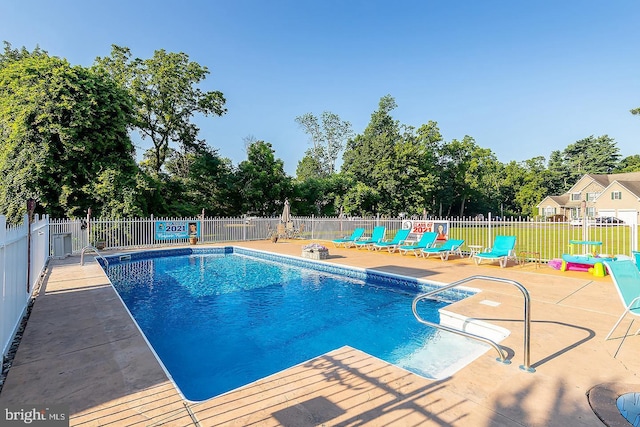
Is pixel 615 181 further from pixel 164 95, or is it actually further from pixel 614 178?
pixel 164 95

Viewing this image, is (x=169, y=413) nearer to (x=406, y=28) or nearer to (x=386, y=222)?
(x=386, y=222)

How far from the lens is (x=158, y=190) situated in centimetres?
1997

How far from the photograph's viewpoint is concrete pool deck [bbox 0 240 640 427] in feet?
8.48

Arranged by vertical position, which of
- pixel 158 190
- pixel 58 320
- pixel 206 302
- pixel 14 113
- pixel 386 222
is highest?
pixel 14 113

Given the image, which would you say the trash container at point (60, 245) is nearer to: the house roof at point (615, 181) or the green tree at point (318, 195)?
the green tree at point (318, 195)

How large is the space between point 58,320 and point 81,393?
2820 millimetres

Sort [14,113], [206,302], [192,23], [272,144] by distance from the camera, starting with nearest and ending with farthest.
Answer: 1. [206,302]
2. [192,23]
3. [14,113]
4. [272,144]

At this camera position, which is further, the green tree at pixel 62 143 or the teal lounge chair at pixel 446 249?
the green tree at pixel 62 143

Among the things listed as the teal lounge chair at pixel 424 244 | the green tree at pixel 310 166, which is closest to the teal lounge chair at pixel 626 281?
the teal lounge chair at pixel 424 244

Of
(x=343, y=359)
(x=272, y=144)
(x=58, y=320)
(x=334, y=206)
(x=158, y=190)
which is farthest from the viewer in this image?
(x=334, y=206)

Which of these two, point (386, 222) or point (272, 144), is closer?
point (386, 222)

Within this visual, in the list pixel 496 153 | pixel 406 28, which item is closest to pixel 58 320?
pixel 406 28

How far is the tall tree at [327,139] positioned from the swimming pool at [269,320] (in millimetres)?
33568

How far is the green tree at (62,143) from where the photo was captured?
50.4 ft
